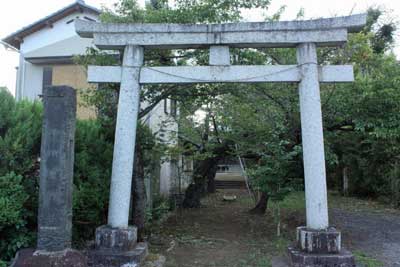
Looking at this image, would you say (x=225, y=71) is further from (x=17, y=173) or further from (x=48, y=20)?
(x=48, y=20)

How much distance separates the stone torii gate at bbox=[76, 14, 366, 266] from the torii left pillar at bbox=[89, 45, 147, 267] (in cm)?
2

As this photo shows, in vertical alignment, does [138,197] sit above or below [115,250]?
above

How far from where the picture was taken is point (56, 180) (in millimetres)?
4535

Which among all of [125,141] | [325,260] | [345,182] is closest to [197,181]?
[125,141]

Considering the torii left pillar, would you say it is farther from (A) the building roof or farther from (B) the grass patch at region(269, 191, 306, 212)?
(A) the building roof

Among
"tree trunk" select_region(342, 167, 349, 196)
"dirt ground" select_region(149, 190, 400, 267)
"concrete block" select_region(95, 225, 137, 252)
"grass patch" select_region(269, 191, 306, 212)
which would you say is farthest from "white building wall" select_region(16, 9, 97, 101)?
"tree trunk" select_region(342, 167, 349, 196)

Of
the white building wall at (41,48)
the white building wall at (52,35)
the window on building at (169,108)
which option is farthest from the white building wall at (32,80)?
the window on building at (169,108)

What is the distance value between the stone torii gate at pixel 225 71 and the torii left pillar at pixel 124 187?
16 mm

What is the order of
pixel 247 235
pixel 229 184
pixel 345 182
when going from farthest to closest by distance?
pixel 229 184 → pixel 345 182 → pixel 247 235

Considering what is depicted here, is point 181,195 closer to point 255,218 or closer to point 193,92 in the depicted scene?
point 255,218

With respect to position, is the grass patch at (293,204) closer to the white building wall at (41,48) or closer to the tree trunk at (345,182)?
the tree trunk at (345,182)

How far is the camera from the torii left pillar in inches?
209

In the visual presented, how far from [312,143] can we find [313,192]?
766mm

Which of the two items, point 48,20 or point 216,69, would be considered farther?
point 48,20
